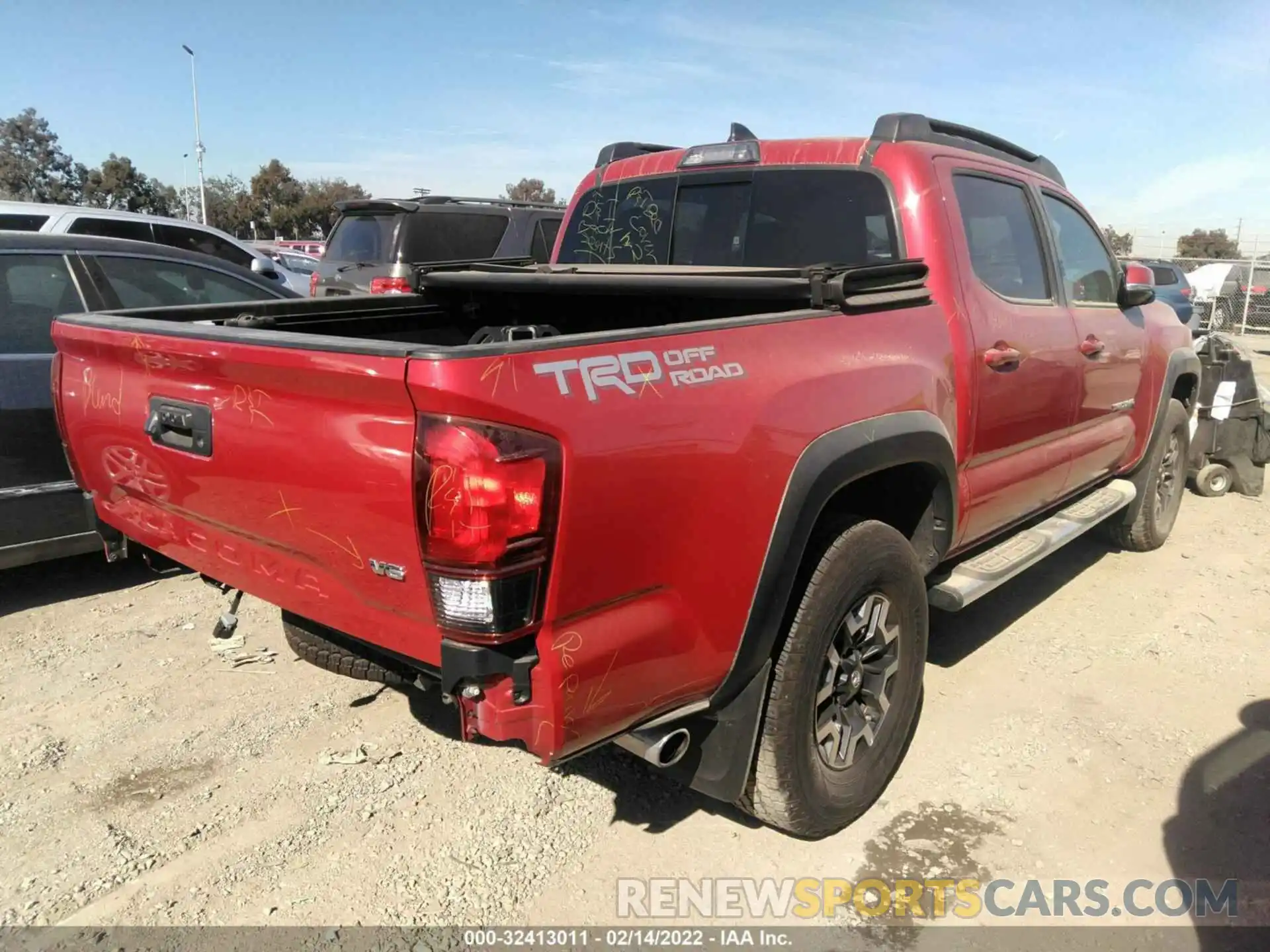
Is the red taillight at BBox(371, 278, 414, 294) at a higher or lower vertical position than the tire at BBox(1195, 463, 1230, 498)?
higher

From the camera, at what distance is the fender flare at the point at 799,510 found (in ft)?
7.59

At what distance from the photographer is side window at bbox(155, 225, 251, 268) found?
1066cm

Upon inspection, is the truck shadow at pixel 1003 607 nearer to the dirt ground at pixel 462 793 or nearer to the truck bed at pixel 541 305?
the dirt ground at pixel 462 793

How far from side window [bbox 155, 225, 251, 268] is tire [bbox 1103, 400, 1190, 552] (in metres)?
9.36

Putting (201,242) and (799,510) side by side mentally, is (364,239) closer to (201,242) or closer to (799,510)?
(201,242)

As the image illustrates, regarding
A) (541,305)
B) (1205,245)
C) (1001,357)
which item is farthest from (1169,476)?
(1205,245)

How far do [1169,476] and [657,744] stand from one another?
5.00 metres

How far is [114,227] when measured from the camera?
9969 millimetres

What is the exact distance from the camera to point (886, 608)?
2.93 m

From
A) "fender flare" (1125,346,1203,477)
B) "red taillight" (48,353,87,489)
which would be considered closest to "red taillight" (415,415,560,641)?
"red taillight" (48,353,87,489)

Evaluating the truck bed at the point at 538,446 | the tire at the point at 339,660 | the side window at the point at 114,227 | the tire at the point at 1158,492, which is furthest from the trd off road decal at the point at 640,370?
the side window at the point at 114,227

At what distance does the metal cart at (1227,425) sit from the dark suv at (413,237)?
536cm

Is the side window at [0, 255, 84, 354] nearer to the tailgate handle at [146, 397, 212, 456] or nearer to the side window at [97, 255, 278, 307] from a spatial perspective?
the side window at [97, 255, 278, 307]

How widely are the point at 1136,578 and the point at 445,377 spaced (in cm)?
492
